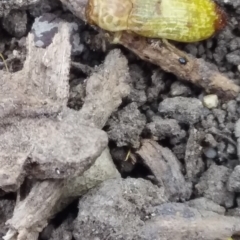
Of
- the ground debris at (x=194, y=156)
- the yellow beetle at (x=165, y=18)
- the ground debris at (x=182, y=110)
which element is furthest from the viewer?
the yellow beetle at (x=165, y=18)

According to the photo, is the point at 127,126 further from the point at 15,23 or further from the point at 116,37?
the point at 15,23

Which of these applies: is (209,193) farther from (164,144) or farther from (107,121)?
(107,121)

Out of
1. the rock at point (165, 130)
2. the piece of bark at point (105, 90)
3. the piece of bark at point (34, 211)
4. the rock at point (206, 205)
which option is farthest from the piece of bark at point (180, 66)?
the piece of bark at point (34, 211)

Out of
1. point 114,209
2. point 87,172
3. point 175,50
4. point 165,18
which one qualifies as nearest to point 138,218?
point 114,209

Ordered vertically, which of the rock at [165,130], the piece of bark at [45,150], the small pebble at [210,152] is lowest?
the small pebble at [210,152]

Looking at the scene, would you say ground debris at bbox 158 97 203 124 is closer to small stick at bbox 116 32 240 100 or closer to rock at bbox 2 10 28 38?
small stick at bbox 116 32 240 100

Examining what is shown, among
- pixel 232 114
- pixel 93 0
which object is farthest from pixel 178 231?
pixel 93 0

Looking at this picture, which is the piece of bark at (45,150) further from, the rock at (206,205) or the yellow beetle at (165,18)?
the yellow beetle at (165,18)
